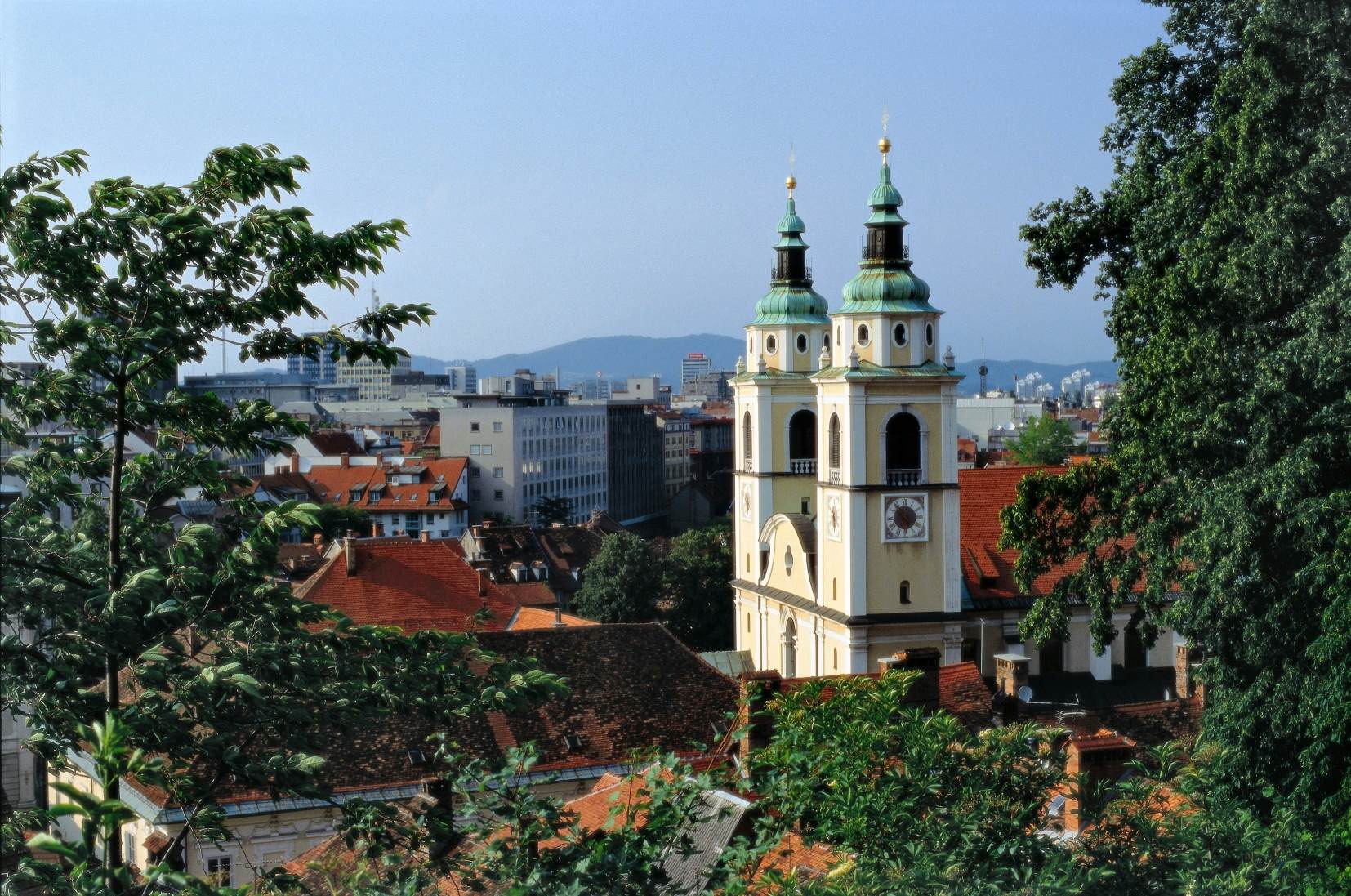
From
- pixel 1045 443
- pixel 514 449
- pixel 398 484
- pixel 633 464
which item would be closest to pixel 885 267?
pixel 1045 443

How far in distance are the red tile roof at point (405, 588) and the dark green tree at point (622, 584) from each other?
885 cm

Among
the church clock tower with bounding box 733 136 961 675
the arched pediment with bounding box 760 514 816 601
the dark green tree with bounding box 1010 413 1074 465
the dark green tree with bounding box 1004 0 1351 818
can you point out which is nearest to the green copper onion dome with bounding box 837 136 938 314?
the church clock tower with bounding box 733 136 961 675

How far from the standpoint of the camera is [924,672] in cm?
1988

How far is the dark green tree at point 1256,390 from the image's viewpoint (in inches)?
677

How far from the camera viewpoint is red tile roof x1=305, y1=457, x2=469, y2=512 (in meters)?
93.3

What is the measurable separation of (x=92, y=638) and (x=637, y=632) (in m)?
21.6

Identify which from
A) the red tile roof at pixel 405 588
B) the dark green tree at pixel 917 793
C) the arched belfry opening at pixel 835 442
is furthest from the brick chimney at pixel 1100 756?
the arched belfry opening at pixel 835 442

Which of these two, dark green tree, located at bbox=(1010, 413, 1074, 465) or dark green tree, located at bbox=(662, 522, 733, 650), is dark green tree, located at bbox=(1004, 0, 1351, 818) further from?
dark green tree, located at bbox=(1010, 413, 1074, 465)

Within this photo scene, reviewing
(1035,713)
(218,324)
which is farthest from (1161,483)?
(218,324)

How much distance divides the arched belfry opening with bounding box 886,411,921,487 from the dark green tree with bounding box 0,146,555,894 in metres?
32.6

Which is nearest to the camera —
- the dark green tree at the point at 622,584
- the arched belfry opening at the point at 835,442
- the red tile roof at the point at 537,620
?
the red tile roof at the point at 537,620

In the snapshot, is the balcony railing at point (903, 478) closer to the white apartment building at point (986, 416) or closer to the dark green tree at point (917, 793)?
the dark green tree at point (917, 793)

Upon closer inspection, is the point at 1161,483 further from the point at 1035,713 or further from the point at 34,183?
the point at 34,183

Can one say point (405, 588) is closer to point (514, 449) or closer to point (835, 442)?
point (835, 442)
